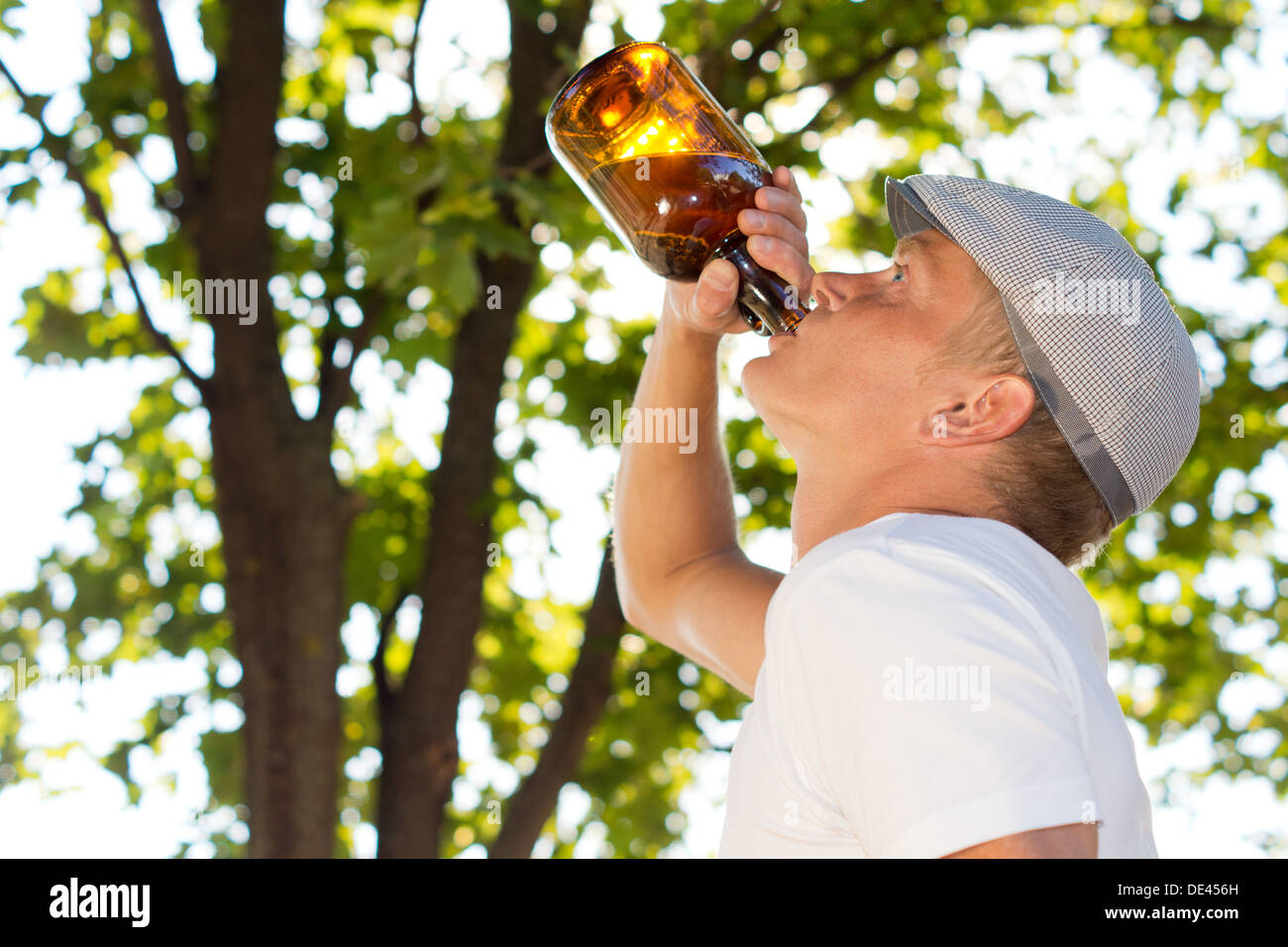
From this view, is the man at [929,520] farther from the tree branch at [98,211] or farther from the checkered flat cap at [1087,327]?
the tree branch at [98,211]

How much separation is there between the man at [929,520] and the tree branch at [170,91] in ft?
7.09

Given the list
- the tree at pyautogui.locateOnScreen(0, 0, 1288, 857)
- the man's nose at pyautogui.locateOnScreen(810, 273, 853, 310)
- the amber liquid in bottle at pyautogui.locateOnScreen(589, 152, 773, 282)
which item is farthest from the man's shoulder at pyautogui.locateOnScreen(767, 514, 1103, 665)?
the tree at pyautogui.locateOnScreen(0, 0, 1288, 857)

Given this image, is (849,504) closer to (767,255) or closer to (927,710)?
(767,255)

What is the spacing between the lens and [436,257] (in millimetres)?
2846

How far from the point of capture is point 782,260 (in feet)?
5.06

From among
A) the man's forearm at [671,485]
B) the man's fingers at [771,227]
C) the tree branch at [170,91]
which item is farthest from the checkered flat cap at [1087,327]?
the tree branch at [170,91]

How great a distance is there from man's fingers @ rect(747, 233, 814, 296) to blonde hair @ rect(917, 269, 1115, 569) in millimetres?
272

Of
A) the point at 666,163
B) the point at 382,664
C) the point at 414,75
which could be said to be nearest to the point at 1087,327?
the point at 666,163

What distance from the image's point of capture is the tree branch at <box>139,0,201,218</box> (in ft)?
10.8

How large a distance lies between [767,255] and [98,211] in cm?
238

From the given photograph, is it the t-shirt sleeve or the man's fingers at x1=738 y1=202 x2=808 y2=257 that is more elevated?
the man's fingers at x1=738 y1=202 x2=808 y2=257

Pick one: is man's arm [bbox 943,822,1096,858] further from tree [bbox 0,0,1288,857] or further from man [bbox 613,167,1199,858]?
tree [bbox 0,0,1288,857]
